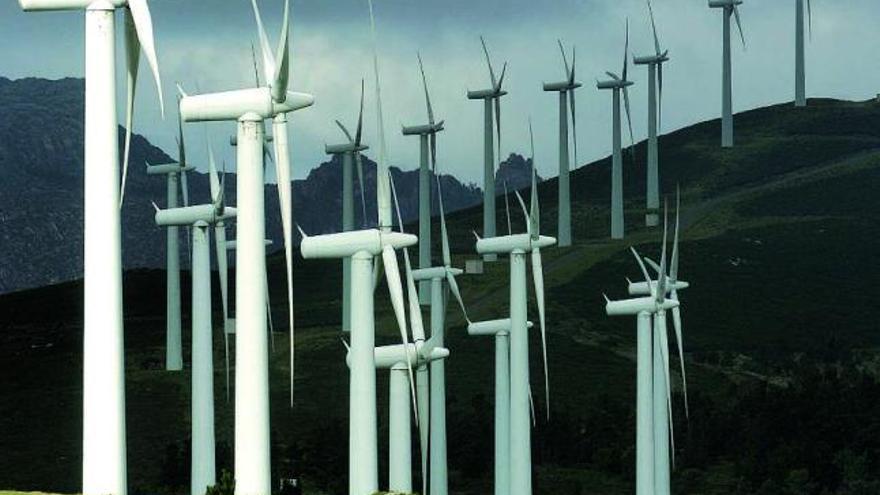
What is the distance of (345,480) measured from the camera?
164m

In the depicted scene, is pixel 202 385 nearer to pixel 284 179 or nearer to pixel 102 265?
pixel 284 179

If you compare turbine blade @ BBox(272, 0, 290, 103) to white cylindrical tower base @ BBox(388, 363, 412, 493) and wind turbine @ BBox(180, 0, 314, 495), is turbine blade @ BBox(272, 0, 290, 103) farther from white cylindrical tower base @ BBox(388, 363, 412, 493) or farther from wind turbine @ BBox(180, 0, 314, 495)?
white cylindrical tower base @ BBox(388, 363, 412, 493)

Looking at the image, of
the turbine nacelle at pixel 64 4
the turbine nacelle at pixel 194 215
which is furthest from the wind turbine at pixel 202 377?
the turbine nacelle at pixel 64 4

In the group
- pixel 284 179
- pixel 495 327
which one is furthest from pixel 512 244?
pixel 284 179

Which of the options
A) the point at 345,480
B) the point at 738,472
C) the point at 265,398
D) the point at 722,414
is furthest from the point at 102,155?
the point at 722,414

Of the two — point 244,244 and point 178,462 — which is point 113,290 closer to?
point 244,244

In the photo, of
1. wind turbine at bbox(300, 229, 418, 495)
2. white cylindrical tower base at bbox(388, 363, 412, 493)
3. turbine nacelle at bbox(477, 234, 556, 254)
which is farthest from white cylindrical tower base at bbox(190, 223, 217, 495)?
wind turbine at bbox(300, 229, 418, 495)

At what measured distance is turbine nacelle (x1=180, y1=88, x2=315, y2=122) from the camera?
7256cm

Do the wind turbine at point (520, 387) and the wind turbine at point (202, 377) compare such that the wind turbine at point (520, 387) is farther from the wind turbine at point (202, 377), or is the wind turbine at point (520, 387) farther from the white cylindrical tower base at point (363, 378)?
the white cylindrical tower base at point (363, 378)

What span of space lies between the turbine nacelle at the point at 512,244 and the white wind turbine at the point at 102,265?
198 ft

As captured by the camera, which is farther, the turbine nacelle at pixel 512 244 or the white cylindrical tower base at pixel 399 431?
the turbine nacelle at pixel 512 244

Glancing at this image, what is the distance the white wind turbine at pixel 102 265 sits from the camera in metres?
61.0

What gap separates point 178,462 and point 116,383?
10560cm

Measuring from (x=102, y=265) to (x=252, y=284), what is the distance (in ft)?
31.1
